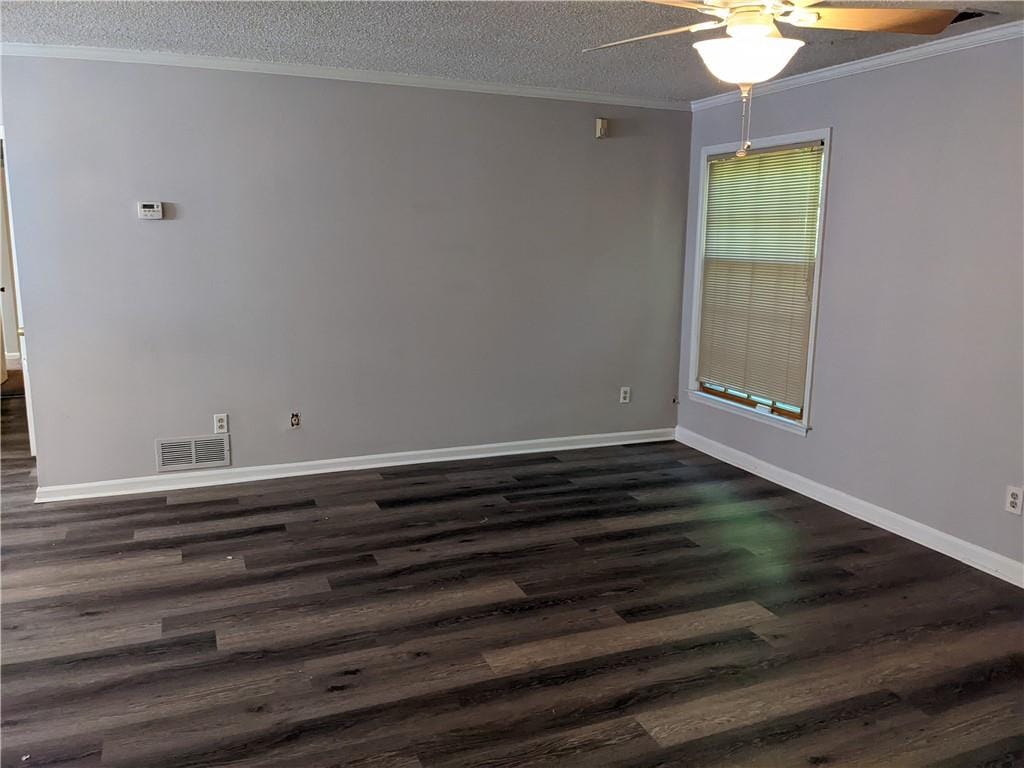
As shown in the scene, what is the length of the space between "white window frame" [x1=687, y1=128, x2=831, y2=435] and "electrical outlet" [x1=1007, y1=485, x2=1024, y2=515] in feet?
3.80

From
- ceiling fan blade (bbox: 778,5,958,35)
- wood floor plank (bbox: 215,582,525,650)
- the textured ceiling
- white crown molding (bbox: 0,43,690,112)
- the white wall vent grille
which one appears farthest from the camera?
the white wall vent grille

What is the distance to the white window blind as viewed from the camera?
170 inches

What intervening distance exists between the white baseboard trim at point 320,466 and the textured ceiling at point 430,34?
88.9 inches

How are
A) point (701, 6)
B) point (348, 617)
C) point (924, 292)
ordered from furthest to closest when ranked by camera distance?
point (924, 292), point (348, 617), point (701, 6)

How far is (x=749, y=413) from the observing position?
15.8ft

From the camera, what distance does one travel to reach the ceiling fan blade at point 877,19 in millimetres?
2203

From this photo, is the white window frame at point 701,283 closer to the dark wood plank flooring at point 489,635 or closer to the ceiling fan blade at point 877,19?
the dark wood plank flooring at point 489,635

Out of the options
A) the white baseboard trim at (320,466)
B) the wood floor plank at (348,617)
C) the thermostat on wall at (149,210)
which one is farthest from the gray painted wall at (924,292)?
the thermostat on wall at (149,210)

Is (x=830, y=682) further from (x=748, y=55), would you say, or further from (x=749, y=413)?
(x=749, y=413)

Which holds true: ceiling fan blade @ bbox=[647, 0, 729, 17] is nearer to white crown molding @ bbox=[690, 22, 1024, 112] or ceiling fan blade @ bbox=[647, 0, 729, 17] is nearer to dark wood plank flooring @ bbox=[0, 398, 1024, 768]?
white crown molding @ bbox=[690, 22, 1024, 112]

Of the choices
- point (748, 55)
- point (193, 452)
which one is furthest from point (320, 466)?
point (748, 55)

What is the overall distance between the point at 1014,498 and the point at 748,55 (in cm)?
233

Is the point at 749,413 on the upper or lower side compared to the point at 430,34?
lower

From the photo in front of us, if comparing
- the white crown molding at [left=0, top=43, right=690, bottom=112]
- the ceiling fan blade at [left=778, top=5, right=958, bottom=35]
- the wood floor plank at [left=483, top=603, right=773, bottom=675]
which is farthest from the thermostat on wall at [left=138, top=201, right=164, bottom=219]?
the ceiling fan blade at [left=778, top=5, right=958, bottom=35]
